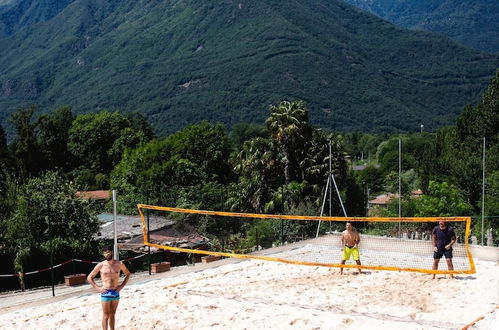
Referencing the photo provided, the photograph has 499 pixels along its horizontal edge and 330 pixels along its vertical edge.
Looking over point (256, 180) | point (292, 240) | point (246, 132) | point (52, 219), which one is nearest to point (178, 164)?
point (256, 180)

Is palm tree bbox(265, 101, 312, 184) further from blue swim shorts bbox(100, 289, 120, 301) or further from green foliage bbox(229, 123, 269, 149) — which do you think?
green foliage bbox(229, 123, 269, 149)

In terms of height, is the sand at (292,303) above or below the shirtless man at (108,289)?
below

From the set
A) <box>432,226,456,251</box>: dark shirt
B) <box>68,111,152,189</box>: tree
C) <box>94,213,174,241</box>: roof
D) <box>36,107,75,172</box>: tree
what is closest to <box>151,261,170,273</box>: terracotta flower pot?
<box>432,226,456,251</box>: dark shirt

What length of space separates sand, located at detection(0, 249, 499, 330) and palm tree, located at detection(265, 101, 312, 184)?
19.3 m

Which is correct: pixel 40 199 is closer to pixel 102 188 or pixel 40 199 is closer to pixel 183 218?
pixel 183 218

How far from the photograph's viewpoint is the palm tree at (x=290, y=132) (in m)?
33.3

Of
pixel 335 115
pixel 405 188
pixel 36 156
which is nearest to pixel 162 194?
pixel 405 188

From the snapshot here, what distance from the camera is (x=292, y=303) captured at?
37.1 ft

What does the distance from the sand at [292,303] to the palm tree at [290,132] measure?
1931cm

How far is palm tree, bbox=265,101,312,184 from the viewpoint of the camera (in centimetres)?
3328

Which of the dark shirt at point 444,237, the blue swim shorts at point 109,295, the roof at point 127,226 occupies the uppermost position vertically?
the dark shirt at point 444,237

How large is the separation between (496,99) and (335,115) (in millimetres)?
157922

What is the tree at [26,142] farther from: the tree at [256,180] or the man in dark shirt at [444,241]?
the man in dark shirt at [444,241]

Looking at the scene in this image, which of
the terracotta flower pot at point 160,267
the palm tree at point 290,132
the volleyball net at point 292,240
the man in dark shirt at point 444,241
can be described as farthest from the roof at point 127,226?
the man in dark shirt at point 444,241
